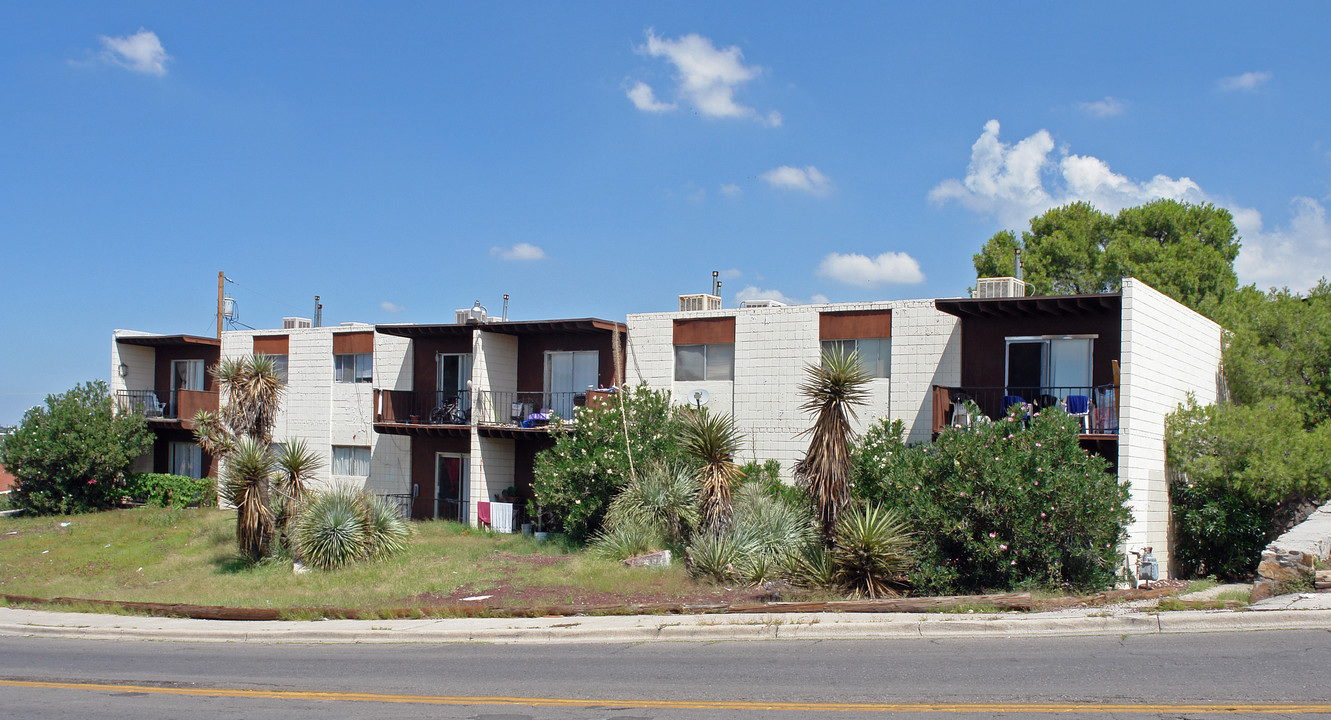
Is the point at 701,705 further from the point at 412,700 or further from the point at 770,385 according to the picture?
the point at 770,385

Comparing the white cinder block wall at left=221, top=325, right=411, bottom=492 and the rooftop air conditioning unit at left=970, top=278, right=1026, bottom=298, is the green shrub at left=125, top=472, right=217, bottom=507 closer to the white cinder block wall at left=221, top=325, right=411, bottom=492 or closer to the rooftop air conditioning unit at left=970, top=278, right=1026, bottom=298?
the white cinder block wall at left=221, top=325, right=411, bottom=492

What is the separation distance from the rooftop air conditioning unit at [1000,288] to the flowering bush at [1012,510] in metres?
5.78

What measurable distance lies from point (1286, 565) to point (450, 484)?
2213 centimetres

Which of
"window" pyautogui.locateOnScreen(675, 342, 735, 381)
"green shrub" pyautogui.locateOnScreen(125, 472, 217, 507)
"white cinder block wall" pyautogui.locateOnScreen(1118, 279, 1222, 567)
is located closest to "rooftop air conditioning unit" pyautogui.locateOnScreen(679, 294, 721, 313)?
"window" pyautogui.locateOnScreen(675, 342, 735, 381)

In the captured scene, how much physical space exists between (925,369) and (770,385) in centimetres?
387

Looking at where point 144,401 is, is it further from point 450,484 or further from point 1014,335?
point 1014,335

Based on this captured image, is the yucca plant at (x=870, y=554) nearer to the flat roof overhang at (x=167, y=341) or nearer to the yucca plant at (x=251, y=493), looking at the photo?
the yucca plant at (x=251, y=493)

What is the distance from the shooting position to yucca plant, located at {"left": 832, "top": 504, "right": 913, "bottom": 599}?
1495 centimetres

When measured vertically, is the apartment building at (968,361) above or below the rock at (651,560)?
above

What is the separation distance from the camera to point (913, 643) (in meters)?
11.9

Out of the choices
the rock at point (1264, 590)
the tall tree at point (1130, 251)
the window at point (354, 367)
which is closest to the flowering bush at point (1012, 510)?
the rock at point (1264, 590)

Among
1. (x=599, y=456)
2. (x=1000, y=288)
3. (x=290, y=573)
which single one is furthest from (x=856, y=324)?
(x=290, y=573)

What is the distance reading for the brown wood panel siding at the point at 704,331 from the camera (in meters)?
25.2

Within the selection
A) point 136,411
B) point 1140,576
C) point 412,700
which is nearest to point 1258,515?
point 1140,576
